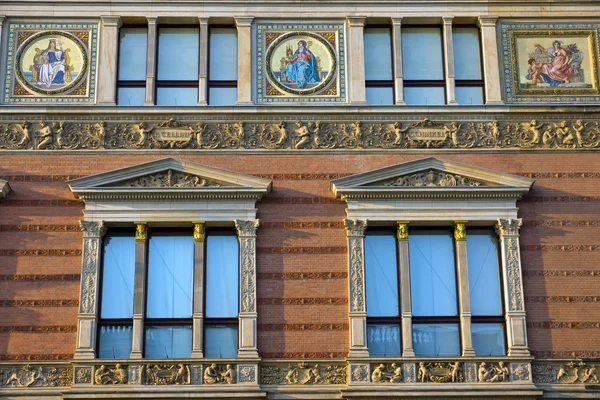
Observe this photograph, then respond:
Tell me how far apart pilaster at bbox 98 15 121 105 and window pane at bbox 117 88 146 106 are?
0.51 ft

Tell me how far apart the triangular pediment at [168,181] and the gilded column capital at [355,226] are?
1.61m

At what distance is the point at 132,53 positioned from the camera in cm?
2108

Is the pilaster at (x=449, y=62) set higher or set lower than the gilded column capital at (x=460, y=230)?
higher

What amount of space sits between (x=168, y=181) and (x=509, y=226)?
627cm

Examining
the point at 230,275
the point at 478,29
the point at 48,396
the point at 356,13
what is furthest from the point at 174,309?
the point at 478,29

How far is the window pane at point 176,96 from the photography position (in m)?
20.7

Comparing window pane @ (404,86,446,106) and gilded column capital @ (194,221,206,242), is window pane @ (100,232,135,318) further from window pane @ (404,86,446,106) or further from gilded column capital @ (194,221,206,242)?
window pane @ (404,86,446,106)

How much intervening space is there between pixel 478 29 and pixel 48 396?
10.8m

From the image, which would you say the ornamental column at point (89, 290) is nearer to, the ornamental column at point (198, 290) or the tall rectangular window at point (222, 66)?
the ornamental column at point (198, 290)

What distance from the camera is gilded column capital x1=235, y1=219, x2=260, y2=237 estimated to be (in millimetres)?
19438

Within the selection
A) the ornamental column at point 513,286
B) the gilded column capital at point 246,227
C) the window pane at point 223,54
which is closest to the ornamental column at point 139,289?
the gilded column capital at point 246,227

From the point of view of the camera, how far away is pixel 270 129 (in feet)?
66.6

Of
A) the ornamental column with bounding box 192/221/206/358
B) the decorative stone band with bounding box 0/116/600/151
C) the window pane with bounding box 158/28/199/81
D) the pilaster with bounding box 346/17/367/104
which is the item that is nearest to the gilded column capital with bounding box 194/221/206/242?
the ornamental column with bounding box 192/221/206/358

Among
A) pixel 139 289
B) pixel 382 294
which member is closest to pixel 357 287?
pixel 382 294
